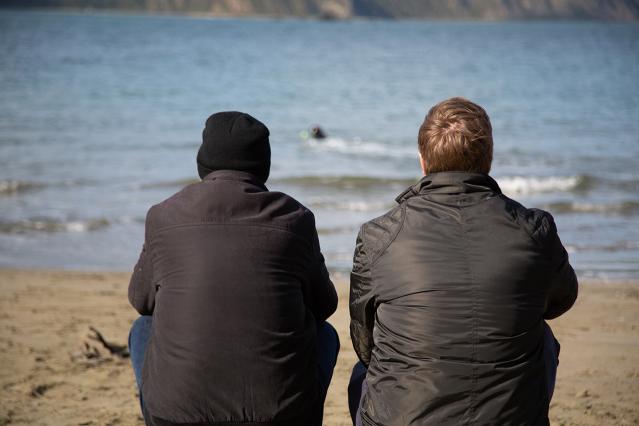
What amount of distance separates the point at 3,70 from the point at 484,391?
35.8 meters

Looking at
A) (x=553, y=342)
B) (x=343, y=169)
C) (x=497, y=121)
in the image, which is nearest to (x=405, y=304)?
(x=553, y=342)

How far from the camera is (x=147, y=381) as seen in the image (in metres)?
2.75

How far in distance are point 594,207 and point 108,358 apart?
826 cm

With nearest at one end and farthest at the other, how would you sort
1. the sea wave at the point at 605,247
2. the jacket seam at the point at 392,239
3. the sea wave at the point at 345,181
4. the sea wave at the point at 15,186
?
the jacket seam at the point at 392,239, the sea wave at the point at 605,247, the sea wave at the point at 15,186, the sea wave at the point at 345,181

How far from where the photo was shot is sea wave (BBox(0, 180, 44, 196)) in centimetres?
1185

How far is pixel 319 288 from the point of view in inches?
112

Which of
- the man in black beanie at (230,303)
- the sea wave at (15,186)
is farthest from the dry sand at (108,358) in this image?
the sea wave at (15,186)

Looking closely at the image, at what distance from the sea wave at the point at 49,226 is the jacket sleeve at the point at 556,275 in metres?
7.83

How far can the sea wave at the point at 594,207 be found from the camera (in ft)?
36.6

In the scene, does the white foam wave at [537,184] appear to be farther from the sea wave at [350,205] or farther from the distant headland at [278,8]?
the distant headland at [278,8]

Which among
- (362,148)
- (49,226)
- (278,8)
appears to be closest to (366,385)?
(49,226)

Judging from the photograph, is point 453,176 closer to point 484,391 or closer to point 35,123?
point 484,391

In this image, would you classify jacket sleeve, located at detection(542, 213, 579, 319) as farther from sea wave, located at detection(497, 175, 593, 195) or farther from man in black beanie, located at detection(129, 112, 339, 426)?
sea wave, located at detection(497, 175, 593, 195)

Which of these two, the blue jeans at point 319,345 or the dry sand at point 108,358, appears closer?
the blue jeans at point 319,345
